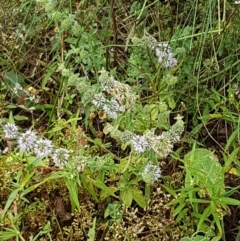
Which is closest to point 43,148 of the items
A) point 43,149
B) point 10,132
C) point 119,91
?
point 43,149

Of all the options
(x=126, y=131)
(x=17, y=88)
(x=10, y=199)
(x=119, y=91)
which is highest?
(x=119, y=91)

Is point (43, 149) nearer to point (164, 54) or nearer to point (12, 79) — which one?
point (164, 54)

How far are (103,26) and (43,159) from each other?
0.54m

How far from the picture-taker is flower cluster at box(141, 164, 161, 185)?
5.32ft

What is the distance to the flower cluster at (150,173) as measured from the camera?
1621mm

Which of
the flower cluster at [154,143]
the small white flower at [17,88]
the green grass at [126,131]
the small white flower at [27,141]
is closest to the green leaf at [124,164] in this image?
the green grass at [126,131]

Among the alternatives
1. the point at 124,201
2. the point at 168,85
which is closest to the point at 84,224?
the point at 124,201

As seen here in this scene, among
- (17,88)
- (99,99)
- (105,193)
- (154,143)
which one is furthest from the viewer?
(17,88)

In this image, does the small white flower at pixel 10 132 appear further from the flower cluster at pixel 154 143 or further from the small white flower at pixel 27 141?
the flower cluster at pixel 154 143

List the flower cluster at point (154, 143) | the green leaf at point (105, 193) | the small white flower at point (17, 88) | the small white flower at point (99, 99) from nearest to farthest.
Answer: the flower cluster at point (154, 143)
the small white flower at point (99, 99)
the green leaf at point (105, 193)
the small white flower at point (17, 88)

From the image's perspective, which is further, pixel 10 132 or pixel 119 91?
pixel 10 132

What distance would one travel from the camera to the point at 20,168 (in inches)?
68.6

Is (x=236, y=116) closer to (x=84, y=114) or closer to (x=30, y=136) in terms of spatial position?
(x=84, y=114)

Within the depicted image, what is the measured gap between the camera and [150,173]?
1.63 meters
